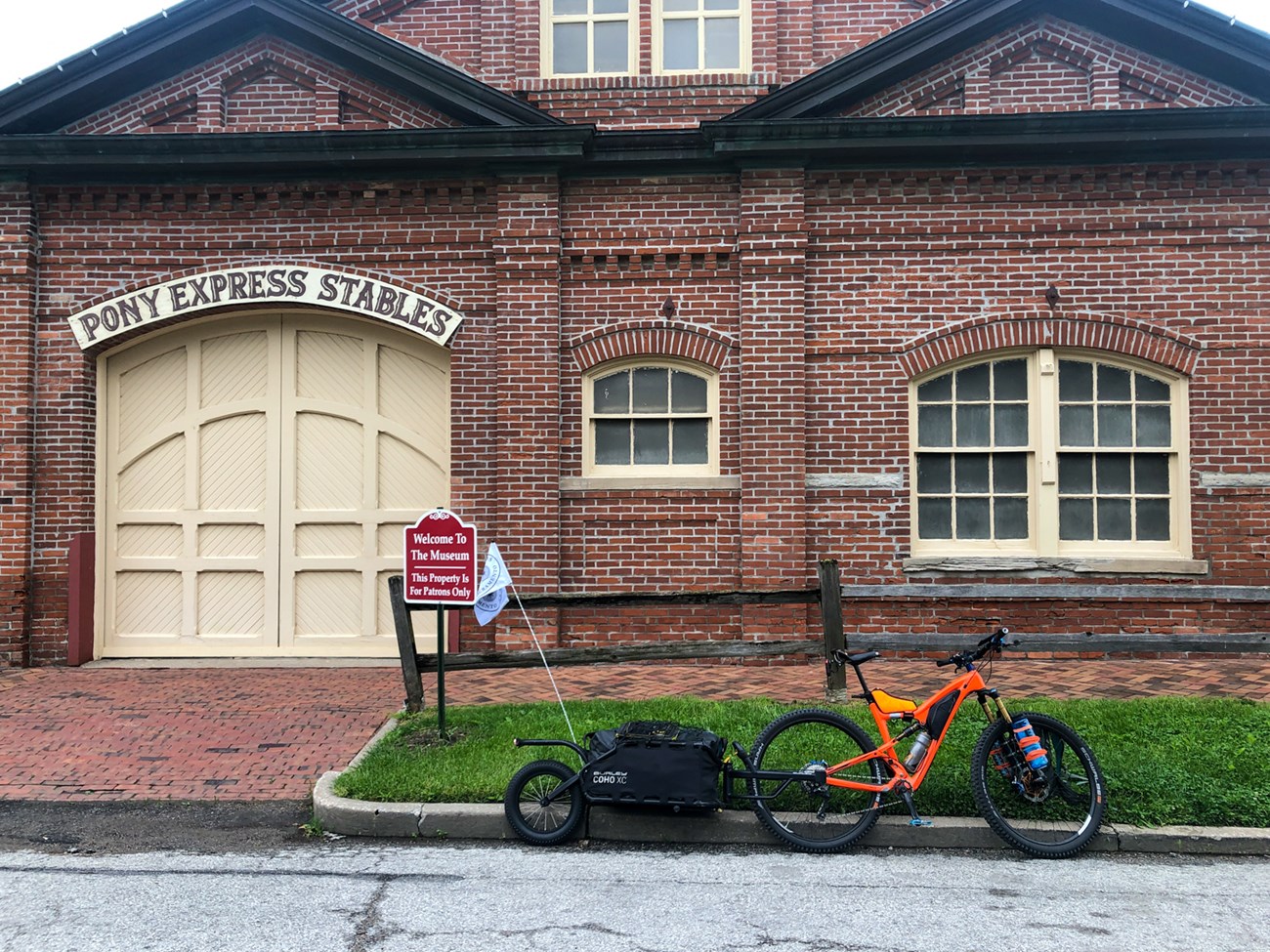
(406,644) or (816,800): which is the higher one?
(406,644)

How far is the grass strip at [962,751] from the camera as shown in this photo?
A: 5359mm

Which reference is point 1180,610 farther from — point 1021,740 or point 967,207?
point 1021,740

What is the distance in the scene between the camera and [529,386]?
958 cm

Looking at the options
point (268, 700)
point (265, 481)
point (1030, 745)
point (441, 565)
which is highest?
point (265, 481)

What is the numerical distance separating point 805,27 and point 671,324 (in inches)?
132

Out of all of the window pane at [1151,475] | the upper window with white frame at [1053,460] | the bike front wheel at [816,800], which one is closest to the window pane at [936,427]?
the upper window with white frame at [1053,460]

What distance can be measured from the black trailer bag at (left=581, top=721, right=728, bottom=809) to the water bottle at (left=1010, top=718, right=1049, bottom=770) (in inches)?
59.8

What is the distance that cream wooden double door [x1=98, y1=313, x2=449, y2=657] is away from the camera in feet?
32.6

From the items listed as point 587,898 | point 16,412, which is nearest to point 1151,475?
point 587,898

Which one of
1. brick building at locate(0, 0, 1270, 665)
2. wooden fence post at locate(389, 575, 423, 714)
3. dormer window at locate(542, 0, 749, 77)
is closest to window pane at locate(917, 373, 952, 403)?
brick building at locate(0, 0, 1270, 665)

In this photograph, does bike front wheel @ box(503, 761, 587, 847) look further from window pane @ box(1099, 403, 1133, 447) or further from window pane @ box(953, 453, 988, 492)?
window pane @ box(1099, 403, 1133, 447)

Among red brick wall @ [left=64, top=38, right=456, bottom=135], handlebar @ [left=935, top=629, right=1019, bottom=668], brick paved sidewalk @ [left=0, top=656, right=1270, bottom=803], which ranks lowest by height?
brick paved sidewalk @ [left=0, top=656, right=1270, bottom=803]

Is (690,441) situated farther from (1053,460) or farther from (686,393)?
(1053,460)

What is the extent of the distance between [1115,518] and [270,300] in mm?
8381
